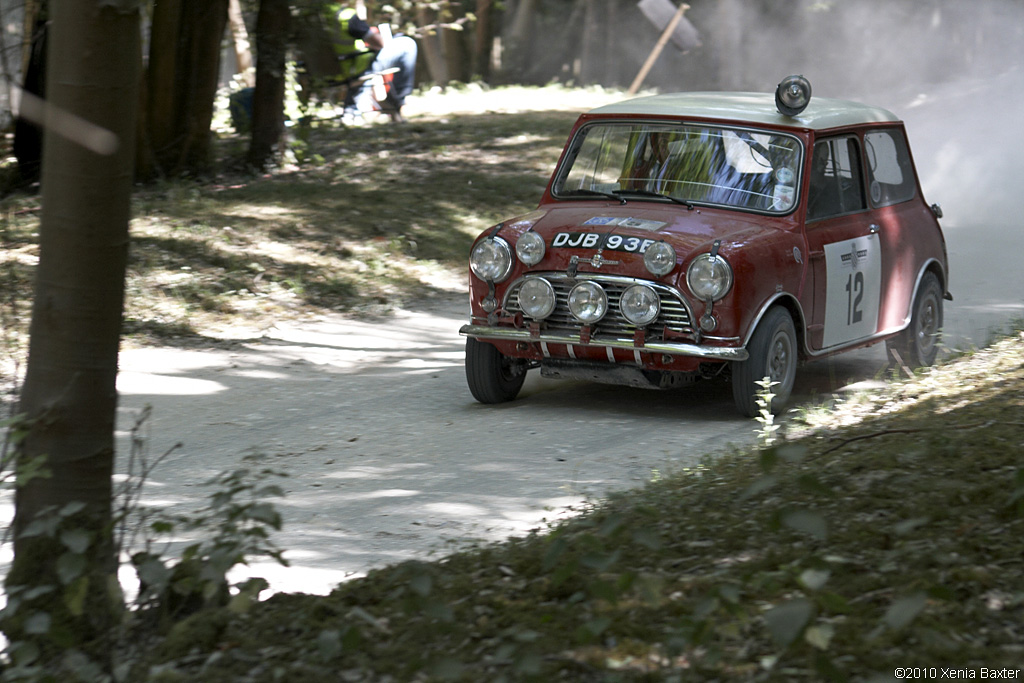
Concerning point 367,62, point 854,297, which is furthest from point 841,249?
point 367,62

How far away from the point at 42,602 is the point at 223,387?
15.1ft

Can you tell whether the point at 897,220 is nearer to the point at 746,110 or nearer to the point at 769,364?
the point at 746,110

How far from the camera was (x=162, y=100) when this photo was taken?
44.9 ft

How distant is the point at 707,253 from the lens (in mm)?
6770

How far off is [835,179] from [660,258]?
1.82m

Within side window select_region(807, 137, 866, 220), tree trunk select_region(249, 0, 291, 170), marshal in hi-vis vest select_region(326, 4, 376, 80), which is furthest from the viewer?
marshal in hi-vis vest select_region(326, 4, 376, 80)

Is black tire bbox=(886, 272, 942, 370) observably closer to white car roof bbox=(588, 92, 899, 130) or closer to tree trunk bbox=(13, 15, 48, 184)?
white car roof bbox=(588, 92, 899, 130)

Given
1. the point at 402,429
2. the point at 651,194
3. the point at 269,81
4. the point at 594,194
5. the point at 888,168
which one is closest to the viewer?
the point at 402,429

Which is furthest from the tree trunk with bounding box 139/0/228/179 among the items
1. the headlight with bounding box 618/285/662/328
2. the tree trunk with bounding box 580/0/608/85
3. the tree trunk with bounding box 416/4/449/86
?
the tree trunk with bounding box 580/0/608/85

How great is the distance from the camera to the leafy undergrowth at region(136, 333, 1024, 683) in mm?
3344

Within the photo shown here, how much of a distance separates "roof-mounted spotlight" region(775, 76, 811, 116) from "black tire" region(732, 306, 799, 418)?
1.45 metres

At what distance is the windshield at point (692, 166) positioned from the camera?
761cm

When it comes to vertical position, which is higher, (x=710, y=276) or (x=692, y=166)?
(x=692, y=166)

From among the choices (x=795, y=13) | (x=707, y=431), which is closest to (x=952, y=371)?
(x=707, y=431)
